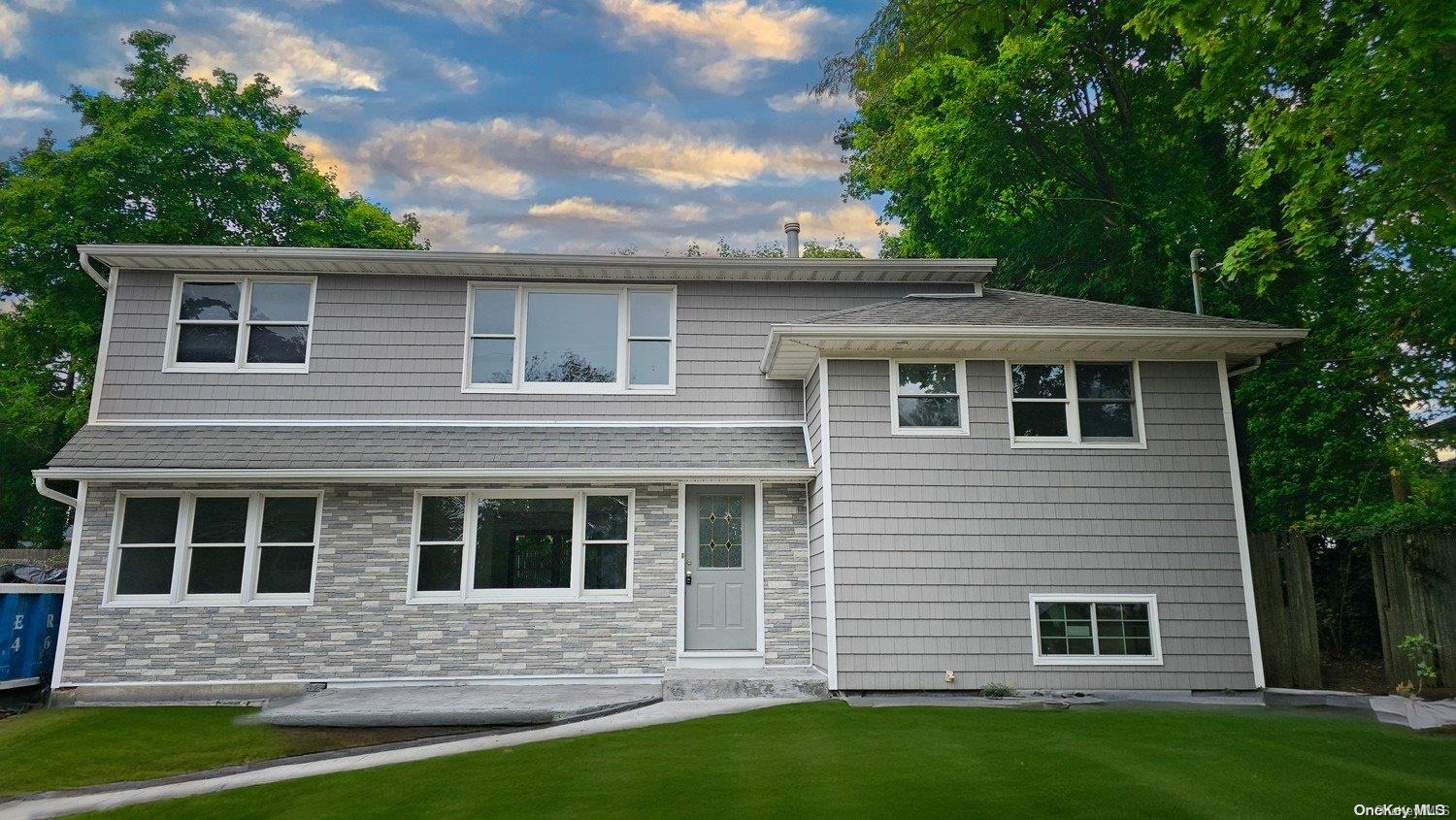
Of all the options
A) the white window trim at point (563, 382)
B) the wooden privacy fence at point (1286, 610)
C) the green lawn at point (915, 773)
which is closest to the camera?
the green lawn at point (915, 773)

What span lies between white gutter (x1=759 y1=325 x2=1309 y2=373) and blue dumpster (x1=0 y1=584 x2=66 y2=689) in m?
8.94

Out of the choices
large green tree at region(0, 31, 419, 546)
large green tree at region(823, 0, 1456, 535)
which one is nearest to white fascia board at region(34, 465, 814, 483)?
large green tree at region(823, 0, 1456, 535)

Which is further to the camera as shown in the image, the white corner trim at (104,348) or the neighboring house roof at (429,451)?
the white corner trim at (104,348)

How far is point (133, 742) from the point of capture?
722cm

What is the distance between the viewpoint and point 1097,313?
374 inches

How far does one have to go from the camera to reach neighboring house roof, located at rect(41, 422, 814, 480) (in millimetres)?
9109

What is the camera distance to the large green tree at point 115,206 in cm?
1772

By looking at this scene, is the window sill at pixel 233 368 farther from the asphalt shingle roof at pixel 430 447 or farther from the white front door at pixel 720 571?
the white front door at pixel 720 571

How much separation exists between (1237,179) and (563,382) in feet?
41.6

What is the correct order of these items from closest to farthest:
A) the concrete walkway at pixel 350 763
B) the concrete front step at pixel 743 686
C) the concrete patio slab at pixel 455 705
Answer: the concrete walkway at pixel 350 763 → the concrete patio slab at pixel 455 705 → the concrete front step at pixel 743 686

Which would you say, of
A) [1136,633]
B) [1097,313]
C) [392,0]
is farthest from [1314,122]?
[392,0]

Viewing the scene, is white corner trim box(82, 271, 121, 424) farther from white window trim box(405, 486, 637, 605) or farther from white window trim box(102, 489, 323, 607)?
white window trim box(405, 486, 637, 605)

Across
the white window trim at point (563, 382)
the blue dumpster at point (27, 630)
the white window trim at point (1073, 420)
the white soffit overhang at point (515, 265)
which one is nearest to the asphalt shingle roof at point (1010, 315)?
the white window trim at point (1073, 420)

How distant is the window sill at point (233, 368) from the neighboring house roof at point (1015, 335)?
593cm
